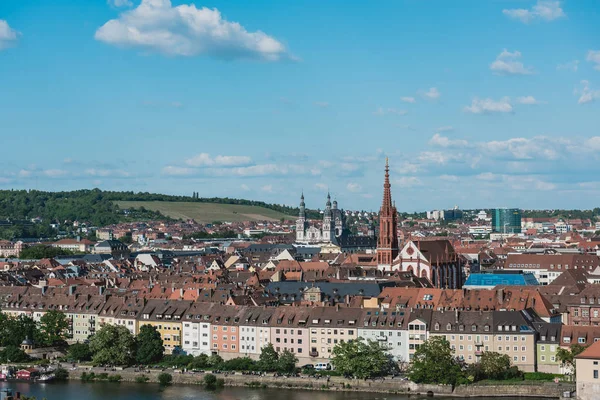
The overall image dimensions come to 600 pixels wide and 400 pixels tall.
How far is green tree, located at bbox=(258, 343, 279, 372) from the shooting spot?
233 ft

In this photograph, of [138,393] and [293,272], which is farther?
[293,272]

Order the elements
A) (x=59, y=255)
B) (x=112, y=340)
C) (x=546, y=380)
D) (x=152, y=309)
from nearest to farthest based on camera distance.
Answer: (x=546, y=380)
(x=112, y=340)
(x=152, y=309)
(x=59, y=255)

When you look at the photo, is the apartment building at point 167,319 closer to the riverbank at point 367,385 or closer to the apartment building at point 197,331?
the apartment building at point 197,331

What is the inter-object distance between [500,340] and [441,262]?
4542 centimetres

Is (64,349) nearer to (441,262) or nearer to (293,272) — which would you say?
(293,272)

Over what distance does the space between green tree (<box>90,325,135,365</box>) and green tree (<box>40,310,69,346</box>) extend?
7633mm

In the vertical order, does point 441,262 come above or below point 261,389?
above

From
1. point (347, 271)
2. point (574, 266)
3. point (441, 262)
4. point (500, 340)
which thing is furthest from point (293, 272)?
point (500, 340)

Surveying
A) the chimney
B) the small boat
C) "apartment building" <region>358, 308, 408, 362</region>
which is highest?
the chimney

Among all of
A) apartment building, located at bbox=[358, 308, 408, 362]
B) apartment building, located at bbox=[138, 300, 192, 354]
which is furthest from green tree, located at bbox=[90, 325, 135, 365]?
apartment building, located at bbox=[358, 308, 408, 362]

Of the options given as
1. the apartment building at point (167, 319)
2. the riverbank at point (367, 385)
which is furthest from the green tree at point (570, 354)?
the apartment building at point (167, 319)

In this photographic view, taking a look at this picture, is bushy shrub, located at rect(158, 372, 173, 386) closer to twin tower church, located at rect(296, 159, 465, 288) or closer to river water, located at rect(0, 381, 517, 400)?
river water, located at rect(0, 381, 517, 400)

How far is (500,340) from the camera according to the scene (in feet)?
225

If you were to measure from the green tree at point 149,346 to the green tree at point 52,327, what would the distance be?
30.6 feet
